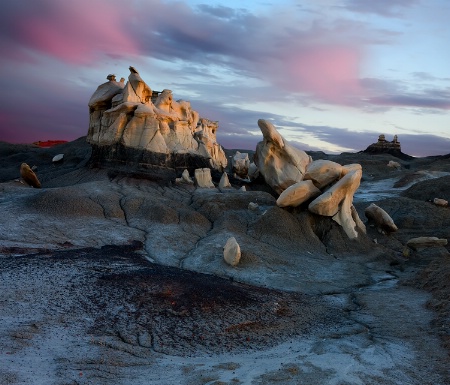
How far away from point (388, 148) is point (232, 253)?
7449cm

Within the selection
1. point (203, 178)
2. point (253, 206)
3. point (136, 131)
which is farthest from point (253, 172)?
point (253, 206)

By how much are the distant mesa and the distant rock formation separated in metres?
58.7

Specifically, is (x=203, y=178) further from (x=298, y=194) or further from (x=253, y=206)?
(x=298, y=194)

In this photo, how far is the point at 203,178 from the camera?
108 ft

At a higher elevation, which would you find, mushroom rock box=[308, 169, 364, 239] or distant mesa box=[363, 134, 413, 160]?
distant mesa box=[363, 134, 413, 160]

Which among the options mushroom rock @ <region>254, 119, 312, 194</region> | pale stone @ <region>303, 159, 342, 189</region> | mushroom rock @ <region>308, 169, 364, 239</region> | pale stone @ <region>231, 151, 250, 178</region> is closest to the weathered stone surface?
mushroom rock @ <region>254, 119, 312, 194</region>

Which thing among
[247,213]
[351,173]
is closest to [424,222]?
[351,173]

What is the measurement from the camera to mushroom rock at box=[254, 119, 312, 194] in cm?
3027

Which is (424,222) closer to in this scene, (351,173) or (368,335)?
(351,173)

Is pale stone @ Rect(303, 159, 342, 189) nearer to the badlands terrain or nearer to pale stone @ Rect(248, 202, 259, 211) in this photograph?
the badlands terrain

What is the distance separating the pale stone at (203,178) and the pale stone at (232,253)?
46.2 feet

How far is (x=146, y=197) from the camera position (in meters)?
26.6

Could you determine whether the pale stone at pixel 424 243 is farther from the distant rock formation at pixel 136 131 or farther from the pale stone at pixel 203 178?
the distant rock formation at pixel 136 131

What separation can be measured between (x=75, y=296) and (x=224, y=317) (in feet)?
12.7
